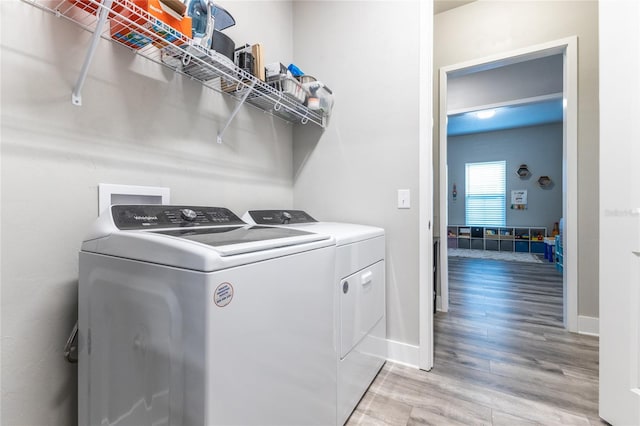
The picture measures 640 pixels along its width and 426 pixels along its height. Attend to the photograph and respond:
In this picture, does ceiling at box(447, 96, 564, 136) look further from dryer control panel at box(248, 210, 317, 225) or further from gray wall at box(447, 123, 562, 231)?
dryer control panel at box(248, 210, 317, 225)

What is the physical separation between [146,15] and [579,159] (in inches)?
A: 112

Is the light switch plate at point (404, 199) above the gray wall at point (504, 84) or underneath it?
underneath

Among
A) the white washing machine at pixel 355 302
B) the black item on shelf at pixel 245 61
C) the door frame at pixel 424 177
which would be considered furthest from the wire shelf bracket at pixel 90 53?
the door frame at pixel 424 177

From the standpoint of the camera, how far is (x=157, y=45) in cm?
105

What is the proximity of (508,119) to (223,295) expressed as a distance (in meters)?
6.51

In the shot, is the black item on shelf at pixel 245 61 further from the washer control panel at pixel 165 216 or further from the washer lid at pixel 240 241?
the washer lid at pixel 240 241

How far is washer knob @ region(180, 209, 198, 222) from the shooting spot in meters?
1.08

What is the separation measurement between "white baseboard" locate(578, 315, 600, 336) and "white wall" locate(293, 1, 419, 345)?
147cm

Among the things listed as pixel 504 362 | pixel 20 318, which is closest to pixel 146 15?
pixel 20 318

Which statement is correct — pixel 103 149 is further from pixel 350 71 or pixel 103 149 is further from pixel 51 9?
pixel 350 71

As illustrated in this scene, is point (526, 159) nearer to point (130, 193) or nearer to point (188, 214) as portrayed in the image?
point (188, 214)

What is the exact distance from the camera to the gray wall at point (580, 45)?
220 cm

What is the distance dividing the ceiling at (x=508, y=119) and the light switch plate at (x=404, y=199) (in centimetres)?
366

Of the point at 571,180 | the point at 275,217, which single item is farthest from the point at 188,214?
the point at 571,180
